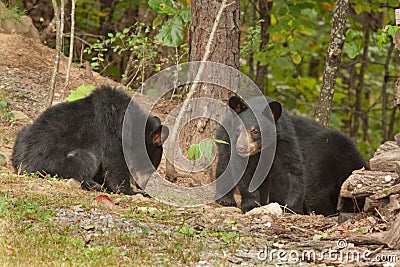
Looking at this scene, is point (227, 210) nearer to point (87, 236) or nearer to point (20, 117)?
point (87, 236)

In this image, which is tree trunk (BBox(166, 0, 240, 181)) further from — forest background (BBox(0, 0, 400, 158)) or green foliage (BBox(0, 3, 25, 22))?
green foliage (BBox(0, 3, 25, 22))

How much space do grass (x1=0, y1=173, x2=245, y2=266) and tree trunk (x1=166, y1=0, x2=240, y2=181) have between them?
67.0 inches

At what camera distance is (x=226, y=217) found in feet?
21.0

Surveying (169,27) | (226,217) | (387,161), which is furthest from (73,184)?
(387,161)

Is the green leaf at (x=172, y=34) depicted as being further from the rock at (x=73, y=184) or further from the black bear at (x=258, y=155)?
the rock at (x=73, y=184)

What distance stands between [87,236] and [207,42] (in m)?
3.39

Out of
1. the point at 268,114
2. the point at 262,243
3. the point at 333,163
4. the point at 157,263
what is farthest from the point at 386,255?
the point at 333,163

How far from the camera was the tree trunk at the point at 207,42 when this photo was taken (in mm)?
8195

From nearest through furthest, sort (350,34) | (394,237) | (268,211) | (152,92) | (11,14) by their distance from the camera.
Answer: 1. (394,237)
2. (268,211)
3. (350,34)
4. (152,92)
5. (11,14)

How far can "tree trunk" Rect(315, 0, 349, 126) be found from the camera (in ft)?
31.1

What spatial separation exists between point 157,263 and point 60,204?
5.03 ft

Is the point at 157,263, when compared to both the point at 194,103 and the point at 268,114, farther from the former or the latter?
the point at 194,103

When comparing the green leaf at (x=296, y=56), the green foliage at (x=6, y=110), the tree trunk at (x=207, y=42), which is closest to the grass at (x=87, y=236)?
the tree trunk at (x=207, y=42)

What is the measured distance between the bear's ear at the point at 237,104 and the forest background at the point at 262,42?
159 centimetres
